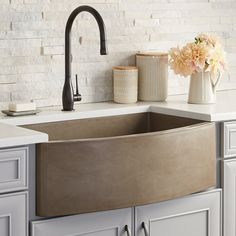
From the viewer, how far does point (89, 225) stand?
8.69 ft

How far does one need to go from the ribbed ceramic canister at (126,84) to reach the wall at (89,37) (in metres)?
0.09

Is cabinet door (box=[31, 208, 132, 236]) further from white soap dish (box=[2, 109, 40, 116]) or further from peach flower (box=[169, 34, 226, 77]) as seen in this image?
peach flower (box=[169, 34, 226, 77])

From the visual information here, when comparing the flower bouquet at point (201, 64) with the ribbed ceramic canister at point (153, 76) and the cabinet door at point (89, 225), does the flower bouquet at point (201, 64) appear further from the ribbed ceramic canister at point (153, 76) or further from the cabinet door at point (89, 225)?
the cabinet door at point (89, 225)

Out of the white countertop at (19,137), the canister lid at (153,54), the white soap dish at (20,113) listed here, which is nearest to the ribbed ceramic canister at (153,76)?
the canister lid at (153,54)

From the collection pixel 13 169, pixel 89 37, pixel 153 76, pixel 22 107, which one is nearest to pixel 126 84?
pixel 153 76

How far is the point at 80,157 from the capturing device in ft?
8.43

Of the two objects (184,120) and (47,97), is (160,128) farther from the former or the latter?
(47,97)

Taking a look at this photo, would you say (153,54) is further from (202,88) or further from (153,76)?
(202,88)

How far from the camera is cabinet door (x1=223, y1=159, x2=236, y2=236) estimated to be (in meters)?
3.05

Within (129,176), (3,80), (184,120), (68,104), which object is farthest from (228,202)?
A: (3,80)

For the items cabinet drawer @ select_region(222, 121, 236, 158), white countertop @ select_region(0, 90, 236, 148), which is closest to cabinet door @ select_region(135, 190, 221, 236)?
cabinet drawer @ select_region(222, 121, 236, 158)

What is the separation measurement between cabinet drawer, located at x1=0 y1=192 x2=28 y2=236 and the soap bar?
57 cm

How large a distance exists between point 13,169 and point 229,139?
985 mm

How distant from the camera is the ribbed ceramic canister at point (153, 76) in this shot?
3.40 m
